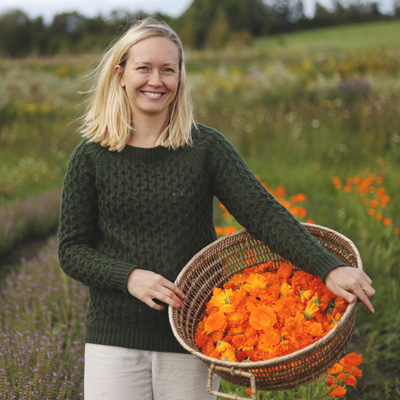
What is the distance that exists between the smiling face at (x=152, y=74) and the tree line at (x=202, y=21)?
29.7 m

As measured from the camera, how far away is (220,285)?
1.97 m

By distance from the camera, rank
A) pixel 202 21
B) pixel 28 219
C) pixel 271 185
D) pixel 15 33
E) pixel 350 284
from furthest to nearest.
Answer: pixel 15 33 → pixel 202 21 → pixel 271 185 → pixel 28 219 → pixel 350 284

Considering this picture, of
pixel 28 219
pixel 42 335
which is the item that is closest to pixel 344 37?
pixel 28 219

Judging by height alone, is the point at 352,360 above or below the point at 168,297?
below

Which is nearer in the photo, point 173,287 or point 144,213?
point 173,287

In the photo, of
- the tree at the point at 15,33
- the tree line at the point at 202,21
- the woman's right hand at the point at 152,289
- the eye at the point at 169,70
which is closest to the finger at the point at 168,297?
the woman's right hand at the point at 152,289

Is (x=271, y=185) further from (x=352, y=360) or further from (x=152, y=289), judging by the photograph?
(x=152, y=289)

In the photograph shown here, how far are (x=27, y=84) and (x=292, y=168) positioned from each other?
798 centimetres

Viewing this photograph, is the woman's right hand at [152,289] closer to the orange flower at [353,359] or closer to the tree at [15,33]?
the orange flower at [353,359]

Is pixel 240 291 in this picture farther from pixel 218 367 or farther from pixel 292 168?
pixel 292 168

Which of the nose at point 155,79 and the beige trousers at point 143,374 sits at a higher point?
the nose at point 155,79

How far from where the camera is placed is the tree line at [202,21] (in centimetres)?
3152

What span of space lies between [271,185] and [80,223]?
4326 millimetres

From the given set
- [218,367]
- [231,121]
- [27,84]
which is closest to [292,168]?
[231,121]
